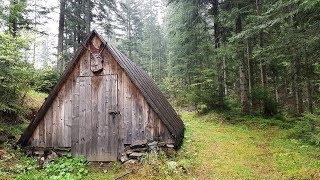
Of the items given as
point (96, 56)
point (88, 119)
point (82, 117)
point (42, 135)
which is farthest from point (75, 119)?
point (96, 56)

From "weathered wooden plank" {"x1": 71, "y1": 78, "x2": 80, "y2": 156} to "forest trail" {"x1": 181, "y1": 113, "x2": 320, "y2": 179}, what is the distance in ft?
12.4

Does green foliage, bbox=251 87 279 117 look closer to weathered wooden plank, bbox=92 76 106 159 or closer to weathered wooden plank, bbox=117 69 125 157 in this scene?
weathered wooden plank, bbox=117 69 125 157

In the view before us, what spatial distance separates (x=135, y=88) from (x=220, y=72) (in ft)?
30.2

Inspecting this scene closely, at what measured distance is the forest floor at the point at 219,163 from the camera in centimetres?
720

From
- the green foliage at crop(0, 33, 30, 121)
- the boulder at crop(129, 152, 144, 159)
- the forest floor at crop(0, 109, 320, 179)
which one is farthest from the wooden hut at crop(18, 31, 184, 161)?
the green foliage at crop(0, 33, 30, 121)

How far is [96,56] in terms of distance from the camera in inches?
366

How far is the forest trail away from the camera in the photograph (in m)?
7.16

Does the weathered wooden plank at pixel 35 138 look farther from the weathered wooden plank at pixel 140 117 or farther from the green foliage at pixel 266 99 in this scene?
the green foliage at pixel 266 99

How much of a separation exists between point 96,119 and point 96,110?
1.03 feet

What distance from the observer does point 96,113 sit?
30.7 ft

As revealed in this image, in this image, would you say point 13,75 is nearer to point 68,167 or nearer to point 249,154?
point 68,167

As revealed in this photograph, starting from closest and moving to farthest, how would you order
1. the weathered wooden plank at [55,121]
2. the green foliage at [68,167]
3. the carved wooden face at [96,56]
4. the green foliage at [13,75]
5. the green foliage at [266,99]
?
the green foliage at [68,167] → the carved wooden face at [96,56] → the green foliage at [13,75] → the weathered wooden plank at [55,121] → the green foliage at [266,99]

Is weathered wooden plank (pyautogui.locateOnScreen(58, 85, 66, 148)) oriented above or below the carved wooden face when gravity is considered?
below

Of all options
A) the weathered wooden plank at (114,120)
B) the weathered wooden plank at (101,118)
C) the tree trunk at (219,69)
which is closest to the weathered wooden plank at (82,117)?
the weathered wooden plank at (101,118)
